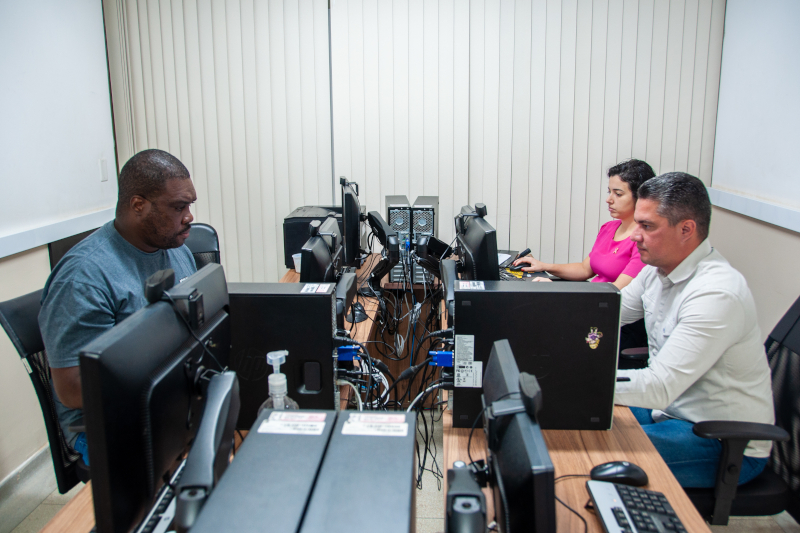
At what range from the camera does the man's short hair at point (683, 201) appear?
5.25 feet

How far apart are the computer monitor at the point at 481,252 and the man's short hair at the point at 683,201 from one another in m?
0.52

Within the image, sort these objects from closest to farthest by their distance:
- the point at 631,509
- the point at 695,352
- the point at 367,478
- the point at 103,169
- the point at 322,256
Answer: the point at 367,478
the point at 631,509
the point at 695,352
the point at 322,256
the point at 103,169

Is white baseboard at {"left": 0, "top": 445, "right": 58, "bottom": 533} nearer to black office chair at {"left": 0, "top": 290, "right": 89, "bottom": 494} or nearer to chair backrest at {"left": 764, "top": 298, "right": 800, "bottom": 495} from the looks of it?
black office chair at {"left": 0, "top": 290, "right": 89, "bottom": 494}

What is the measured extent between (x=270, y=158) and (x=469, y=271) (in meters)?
2.22

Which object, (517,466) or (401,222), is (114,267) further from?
(401,222)

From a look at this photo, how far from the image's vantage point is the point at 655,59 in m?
3.25

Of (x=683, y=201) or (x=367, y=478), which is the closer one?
(x=367, y=478)

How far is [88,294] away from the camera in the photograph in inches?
56.0

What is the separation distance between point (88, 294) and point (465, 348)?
3.16 feet

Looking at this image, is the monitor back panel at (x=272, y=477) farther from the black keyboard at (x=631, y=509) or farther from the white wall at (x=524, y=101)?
the white wall at (x=524, y=101)

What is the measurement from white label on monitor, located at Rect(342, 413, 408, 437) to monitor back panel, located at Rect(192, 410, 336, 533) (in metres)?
0.03

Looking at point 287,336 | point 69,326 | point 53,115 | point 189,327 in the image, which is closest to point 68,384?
point 69,326

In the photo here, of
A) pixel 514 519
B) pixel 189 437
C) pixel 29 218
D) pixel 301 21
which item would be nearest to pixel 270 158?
pixel 301 21

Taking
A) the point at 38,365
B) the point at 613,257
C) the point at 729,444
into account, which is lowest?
the point at 729,444
